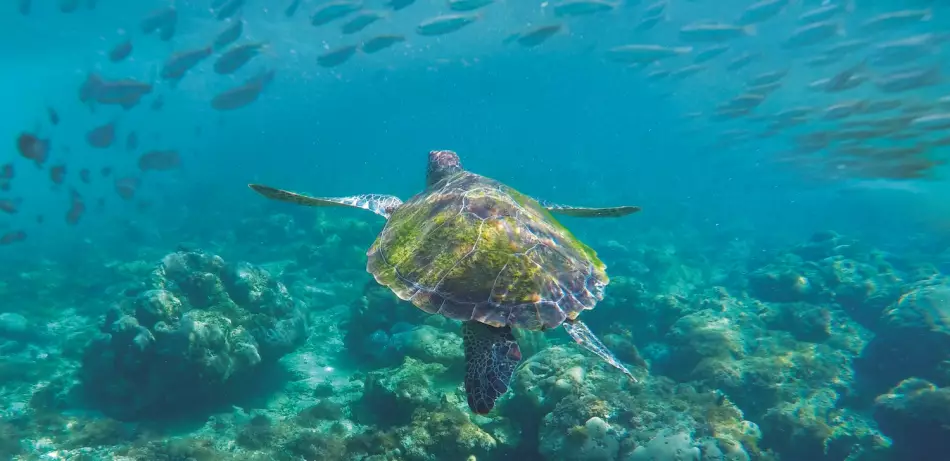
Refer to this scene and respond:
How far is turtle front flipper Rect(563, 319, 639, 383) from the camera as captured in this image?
318 cm

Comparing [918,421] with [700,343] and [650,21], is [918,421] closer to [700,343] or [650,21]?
[700,343]

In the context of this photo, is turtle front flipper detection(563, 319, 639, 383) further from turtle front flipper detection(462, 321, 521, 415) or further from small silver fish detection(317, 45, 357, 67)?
small silver fish detection(317, 45, 357, 67)

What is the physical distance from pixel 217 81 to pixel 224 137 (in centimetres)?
5704

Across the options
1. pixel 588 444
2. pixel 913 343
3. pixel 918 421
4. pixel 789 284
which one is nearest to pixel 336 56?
pixel 789 284

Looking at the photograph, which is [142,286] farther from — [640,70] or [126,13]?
[640,70]

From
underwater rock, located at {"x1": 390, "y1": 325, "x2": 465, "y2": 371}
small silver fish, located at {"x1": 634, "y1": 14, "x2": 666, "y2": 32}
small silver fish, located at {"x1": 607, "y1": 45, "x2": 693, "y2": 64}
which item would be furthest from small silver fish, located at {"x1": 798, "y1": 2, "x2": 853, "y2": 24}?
underwater rock, located at {"x1": 390, "y1": 325, "x2": 465, "y2": 371}

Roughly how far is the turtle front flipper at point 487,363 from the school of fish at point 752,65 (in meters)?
13.5

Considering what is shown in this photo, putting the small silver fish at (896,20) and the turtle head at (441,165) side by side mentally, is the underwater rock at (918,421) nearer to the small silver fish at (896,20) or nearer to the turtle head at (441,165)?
the turtle head at (441,165)

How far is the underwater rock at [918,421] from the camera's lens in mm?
5598

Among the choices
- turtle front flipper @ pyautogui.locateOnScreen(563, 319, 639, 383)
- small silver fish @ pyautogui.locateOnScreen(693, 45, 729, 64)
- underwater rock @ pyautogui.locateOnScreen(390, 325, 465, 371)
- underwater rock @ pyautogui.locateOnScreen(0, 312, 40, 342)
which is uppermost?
turtle front flipper @ pyautogui.locateOnScreen(563, 319, 639, 383)

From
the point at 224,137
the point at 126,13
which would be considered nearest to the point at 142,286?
the point at 126,13

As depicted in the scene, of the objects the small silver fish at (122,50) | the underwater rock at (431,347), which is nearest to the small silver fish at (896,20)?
the underwater rock at (431,347)

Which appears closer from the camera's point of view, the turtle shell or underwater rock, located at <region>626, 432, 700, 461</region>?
the turtle shell

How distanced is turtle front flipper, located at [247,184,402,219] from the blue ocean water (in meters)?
2.18
